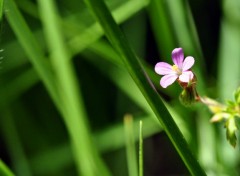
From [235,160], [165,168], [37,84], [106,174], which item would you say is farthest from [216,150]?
[37,84]

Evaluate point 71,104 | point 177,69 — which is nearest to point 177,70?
point 177,69

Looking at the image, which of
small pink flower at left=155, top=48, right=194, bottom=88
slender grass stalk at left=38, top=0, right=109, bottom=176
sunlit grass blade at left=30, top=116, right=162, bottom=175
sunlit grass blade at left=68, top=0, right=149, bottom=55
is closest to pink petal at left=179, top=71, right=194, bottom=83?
small pink flower at left=155, top=48, right=194, bottom=88

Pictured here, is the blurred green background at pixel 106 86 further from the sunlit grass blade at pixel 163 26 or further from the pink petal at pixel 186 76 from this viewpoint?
the pink petal at pixel 186 76

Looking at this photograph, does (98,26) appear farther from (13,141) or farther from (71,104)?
(13,141)

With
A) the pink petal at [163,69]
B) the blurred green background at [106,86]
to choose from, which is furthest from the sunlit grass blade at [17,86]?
the pink petal at [163,69]

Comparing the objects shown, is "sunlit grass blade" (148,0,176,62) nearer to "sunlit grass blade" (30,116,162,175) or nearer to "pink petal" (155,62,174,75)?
"sunlit grass blade" (30,116,162,175)
